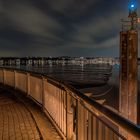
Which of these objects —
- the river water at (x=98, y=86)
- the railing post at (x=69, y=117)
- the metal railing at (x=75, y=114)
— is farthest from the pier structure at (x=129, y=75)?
the railing post at (x=69, y=117)

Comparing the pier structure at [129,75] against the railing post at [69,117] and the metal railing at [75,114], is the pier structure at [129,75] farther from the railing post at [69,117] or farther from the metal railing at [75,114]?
the railing post at [69,117]

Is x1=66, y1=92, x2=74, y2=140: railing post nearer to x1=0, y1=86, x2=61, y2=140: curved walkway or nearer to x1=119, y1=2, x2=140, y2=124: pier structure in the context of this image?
x1=0, y1=86, x2=61, y2=140: curved walkway

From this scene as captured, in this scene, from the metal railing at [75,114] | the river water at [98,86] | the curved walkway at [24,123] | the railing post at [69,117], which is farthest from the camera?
the river water at [98,86]

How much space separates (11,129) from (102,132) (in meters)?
4.46

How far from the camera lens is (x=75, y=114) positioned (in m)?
4.89

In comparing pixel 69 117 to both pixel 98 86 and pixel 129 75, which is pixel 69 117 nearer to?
pixel 129 75

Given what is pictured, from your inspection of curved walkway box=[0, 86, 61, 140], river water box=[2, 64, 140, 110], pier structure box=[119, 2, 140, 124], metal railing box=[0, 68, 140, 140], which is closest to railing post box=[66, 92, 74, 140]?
metal railing box=[0, 68, 140, 140]

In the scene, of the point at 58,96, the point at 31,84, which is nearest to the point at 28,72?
the point at 31,84

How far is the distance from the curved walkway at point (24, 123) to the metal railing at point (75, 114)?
25 centimetres

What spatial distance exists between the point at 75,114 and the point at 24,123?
3.13 m

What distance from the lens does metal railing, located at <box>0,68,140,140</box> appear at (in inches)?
99.0

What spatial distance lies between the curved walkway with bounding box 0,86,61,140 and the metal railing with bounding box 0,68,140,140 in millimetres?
246

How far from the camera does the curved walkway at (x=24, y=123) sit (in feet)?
20.8

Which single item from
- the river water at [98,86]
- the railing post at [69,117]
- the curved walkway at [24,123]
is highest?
the railing post at [69,117]
